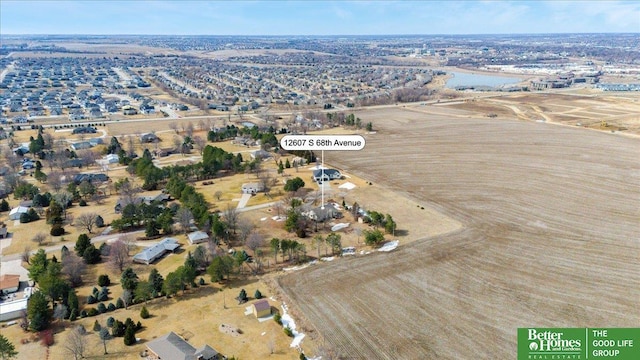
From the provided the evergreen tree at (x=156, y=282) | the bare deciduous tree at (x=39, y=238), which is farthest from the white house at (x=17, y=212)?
the evergreen tree at (x=156, y=282)

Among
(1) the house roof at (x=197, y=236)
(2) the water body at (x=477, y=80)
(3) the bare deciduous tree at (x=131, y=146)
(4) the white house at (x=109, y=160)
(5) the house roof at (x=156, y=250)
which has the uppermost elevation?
(2) the water body at (x=477, y=80)

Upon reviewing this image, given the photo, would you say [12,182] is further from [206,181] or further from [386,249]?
[386,249]

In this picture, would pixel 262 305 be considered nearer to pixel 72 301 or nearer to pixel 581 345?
pixel 72 301

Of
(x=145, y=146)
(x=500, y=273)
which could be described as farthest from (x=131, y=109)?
(x=500, y=273)

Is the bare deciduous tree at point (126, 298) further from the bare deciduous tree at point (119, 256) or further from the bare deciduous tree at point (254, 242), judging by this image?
the bare deciduous tree at point (254, 242)

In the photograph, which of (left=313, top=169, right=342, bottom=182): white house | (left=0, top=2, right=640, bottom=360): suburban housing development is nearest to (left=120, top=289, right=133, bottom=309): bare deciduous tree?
(left=0, top=2, right=640, bottom=360): suburban housing development
